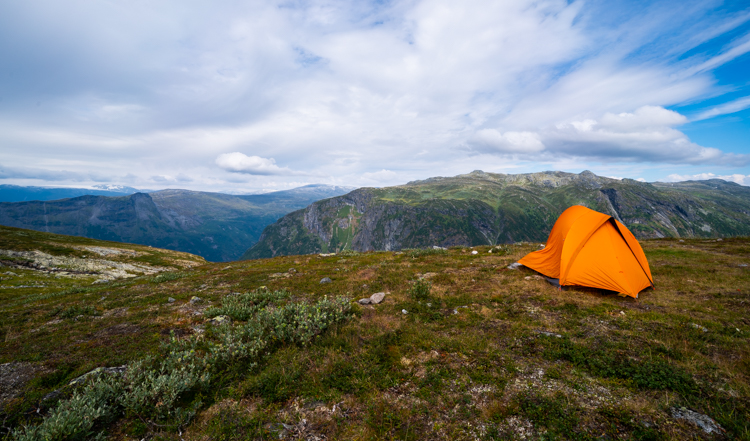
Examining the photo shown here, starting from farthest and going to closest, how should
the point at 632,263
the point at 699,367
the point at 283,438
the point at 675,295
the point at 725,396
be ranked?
the point at 632,263
the point at 675,295
the point at 699,367
the point at 725,396
the point at 283,438

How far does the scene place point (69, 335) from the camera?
10438 millimetres

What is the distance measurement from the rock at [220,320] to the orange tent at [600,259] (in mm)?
17127

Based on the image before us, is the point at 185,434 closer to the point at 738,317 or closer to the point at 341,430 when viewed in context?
the point at 341,430

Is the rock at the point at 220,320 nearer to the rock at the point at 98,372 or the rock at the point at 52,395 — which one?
the rock at the point at 98,372

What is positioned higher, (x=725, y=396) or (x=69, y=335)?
(x=725, y=396)

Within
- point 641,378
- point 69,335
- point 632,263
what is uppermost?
point 632,263

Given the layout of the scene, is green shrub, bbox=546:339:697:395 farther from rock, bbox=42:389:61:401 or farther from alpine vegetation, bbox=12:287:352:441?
rock, bbox=42:389:61:401

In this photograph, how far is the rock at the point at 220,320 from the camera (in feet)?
36.8

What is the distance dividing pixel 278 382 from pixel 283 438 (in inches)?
68.4

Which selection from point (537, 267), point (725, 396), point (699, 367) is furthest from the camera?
point (537, 267)

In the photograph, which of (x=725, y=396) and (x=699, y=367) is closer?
(x=725, y=396)

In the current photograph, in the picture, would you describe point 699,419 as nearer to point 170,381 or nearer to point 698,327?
point 698,327

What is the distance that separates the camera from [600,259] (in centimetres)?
1385

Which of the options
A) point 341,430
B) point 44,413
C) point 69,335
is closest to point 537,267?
point 341,430
